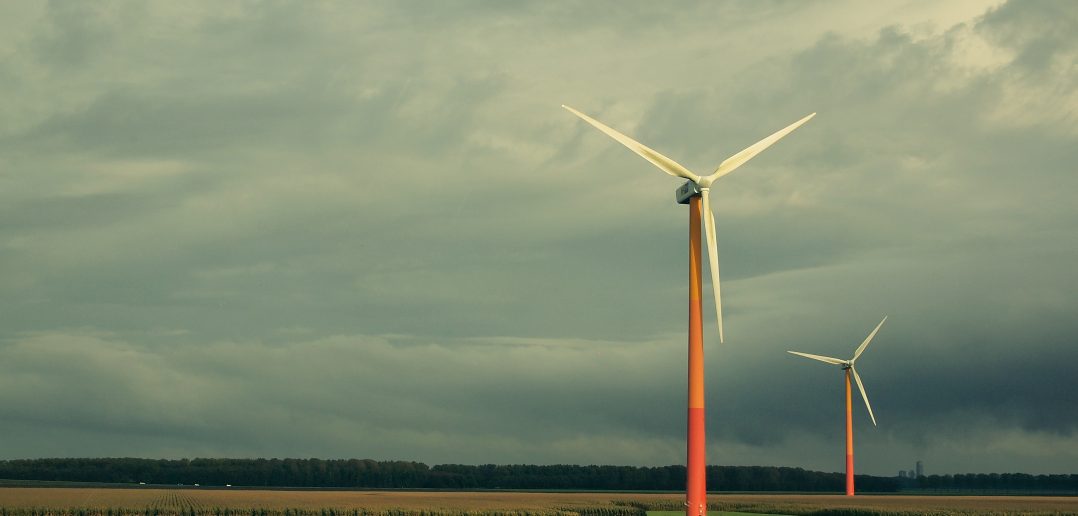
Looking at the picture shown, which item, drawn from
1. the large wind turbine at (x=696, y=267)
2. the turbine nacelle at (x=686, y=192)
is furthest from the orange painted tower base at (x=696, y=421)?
the turbine nacelle at (x=686, y=192)

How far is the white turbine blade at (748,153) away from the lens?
65000mm

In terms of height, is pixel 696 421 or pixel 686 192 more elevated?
pixel 686 192

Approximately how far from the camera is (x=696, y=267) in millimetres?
59562

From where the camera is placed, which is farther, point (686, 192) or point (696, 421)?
point (686, 192)

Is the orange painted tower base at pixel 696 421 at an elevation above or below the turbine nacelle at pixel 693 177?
below

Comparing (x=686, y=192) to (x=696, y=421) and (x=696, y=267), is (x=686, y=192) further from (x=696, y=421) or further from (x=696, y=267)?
(x=696, y=421)

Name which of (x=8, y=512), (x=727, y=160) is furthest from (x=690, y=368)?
Answer: (x=8, y=512)

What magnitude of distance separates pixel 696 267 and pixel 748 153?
35.8ft

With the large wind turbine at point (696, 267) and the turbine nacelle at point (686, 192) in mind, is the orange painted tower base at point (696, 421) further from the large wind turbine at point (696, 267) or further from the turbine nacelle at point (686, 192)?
the turbine nacelle at point (686, 192)

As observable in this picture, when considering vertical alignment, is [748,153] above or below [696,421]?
above

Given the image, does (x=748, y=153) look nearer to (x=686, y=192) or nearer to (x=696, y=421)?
(x=686, y=192)

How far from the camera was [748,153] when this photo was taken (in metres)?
67.2

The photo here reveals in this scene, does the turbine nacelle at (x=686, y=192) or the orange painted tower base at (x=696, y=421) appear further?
the turbine nacelle at (x=686, y=192)

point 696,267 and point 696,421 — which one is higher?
point 696,267
